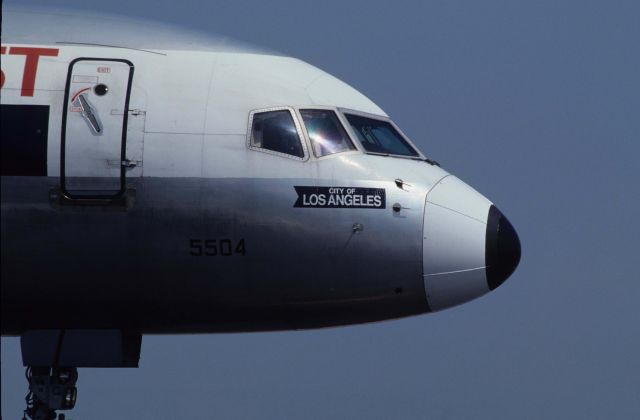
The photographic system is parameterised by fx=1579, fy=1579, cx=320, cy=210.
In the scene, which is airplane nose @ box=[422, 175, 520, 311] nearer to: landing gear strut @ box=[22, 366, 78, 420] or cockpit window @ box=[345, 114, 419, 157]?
cockpit window @ box=[345, 114, 419, 157]

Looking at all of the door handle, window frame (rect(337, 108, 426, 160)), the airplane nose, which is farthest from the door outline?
the airplane nose

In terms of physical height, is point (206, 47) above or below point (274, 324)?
above

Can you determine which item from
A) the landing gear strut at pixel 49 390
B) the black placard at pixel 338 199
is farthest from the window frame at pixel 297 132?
the landing gear strut at pixel 49 390

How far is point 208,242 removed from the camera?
61.2 feet

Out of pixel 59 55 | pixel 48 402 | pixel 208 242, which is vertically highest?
pixel 59 55

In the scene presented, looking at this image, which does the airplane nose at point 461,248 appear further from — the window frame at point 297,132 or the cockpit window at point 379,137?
the window frame at point 297,132

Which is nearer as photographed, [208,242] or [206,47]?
[208,242]

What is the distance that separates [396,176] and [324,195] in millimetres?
939

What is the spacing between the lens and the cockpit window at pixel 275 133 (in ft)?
62.3

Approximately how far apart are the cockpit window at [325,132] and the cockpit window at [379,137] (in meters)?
0.23

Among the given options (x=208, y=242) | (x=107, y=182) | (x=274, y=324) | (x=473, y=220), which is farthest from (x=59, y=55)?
(x=473, y=220)

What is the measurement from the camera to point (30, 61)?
19.2 meters

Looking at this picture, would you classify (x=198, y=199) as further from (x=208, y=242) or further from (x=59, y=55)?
(x=59, y=55)

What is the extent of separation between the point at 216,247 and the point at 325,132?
6.73 ft
